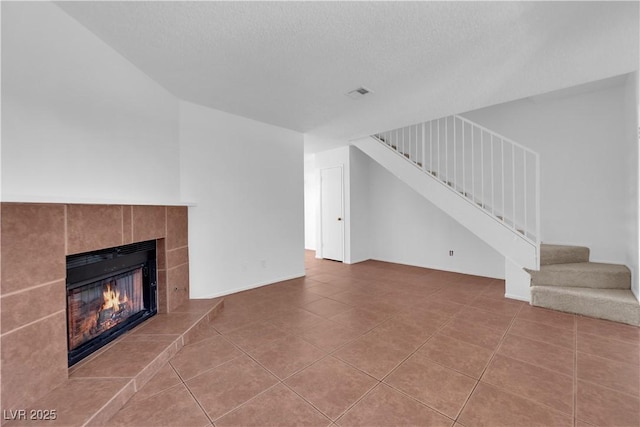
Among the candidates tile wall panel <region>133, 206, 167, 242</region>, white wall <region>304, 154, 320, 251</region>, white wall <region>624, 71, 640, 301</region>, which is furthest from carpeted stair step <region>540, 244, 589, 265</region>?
white wall <region>304, 154, 320, 251</region>

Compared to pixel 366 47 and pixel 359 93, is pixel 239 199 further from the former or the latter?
pixel 366 47

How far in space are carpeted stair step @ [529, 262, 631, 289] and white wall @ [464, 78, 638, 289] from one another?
227 millimetres

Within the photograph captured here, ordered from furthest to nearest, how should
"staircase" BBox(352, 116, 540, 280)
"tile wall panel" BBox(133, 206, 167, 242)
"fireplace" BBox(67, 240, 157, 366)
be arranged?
"staircase" BBox(352, 116, 540, 280) → "tile wall panel" BBox(133, 206, 167, 242) → "fireplace" BBox(67, 240, 157, 366)

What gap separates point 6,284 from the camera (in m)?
1.31

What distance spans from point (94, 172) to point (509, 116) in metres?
5.58

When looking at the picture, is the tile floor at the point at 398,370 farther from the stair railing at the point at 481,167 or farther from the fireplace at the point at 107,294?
the stair railing at the point at 481,167

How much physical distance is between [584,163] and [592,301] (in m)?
2.05

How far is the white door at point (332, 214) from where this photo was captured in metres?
5.75

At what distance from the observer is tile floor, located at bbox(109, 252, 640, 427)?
4.74 feet

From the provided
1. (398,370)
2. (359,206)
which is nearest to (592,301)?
(398,370)

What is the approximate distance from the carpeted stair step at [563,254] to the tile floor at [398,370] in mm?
766

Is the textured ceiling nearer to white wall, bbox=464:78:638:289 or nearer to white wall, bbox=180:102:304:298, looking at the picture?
white wall, bbox=180:102:304:298

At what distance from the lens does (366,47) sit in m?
2.06

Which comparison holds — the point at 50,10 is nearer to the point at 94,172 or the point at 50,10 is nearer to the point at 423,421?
the point at 94,172
